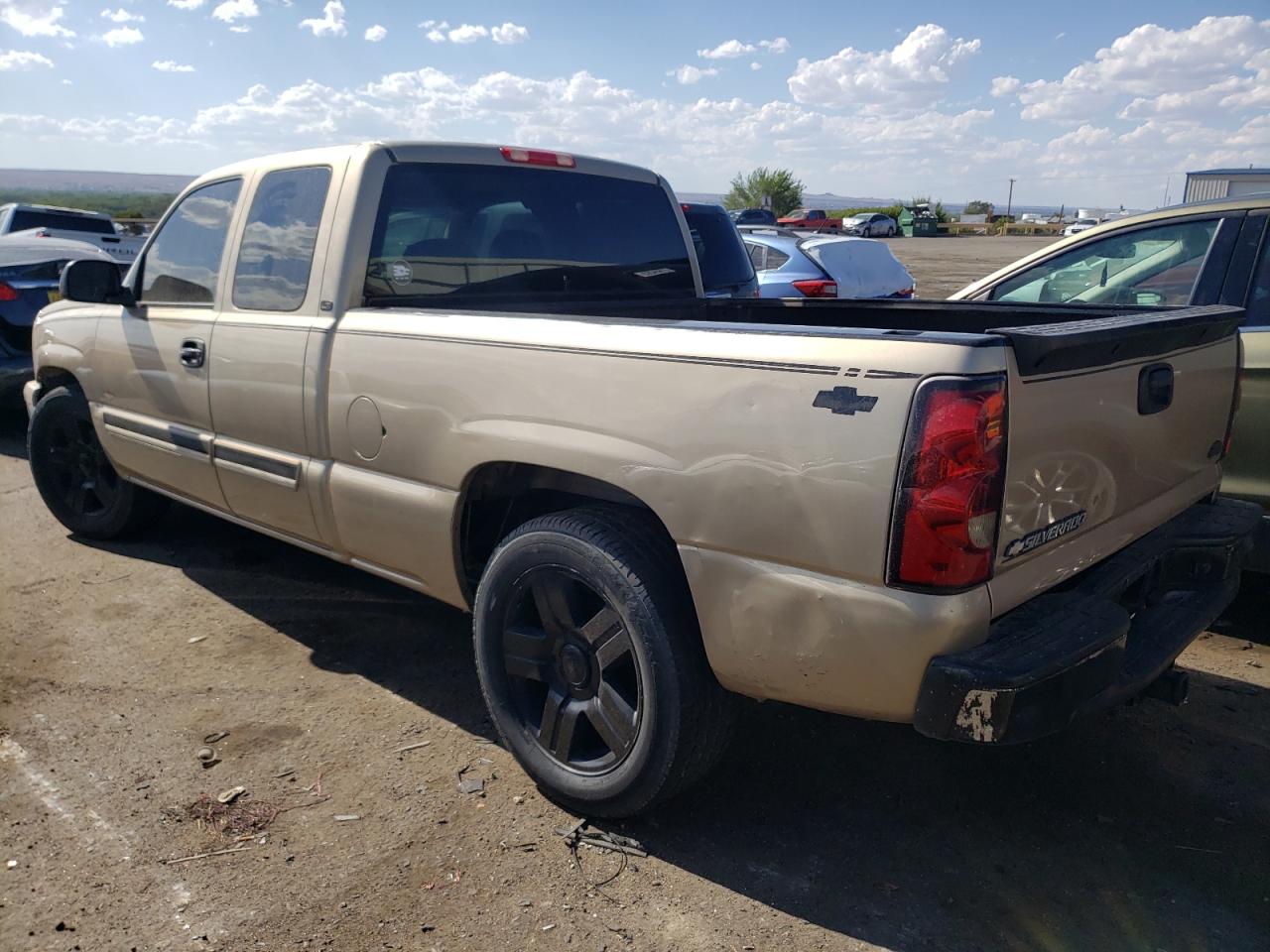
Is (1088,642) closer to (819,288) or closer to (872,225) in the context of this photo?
(819,288)

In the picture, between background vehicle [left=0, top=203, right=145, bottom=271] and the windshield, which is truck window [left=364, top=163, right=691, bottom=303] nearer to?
the windshield

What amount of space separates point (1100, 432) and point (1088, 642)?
554 millimetres

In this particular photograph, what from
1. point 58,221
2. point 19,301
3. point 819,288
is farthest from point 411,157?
point 58,221

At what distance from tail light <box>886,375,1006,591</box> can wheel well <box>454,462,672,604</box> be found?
0.87 meters

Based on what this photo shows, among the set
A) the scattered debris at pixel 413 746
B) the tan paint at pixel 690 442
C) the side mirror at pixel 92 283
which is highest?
the side mirror at pixel 92 283

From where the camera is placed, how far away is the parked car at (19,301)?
298 inches

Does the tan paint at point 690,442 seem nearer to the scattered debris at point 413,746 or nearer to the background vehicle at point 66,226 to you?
the scattered debris at point 413,746

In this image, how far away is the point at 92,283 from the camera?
4.53 meters

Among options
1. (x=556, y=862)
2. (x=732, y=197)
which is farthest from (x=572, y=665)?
(x=732, y=197)

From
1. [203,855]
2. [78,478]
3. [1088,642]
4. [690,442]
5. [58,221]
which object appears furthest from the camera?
[58,221]

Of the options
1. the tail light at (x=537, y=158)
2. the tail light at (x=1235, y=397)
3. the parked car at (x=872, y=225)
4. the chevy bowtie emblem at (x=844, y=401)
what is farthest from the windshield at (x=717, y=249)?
the parked car at (x=872, y=225)

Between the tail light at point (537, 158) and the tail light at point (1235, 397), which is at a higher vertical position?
the tail light at point (537, 158)

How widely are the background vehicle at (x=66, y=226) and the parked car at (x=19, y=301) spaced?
3137mm

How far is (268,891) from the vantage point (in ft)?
8.85
